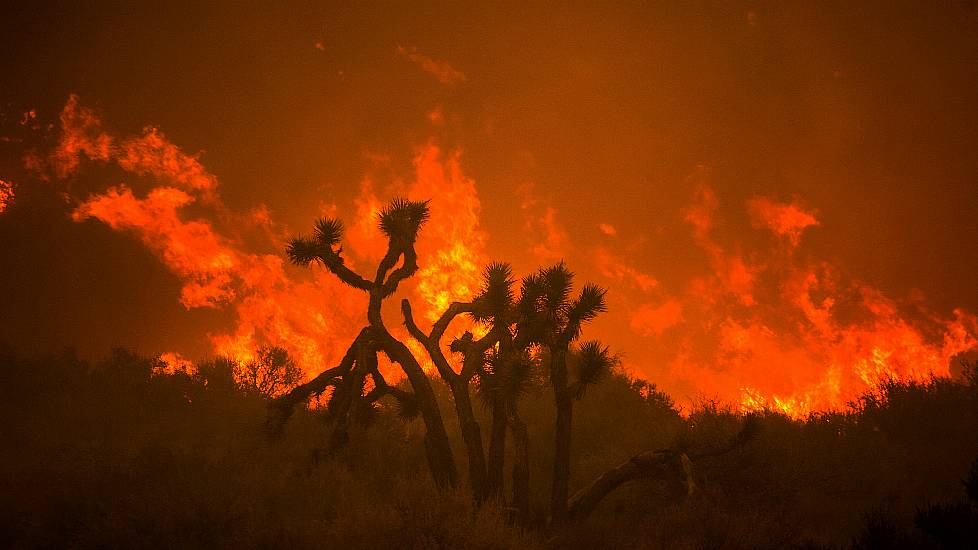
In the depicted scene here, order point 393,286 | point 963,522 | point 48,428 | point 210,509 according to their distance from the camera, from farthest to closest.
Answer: point 48,428 → point 393,286 → point 210,509 → point 963,522

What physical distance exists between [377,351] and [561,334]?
14.6ft

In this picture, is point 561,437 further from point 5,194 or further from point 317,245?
point 5,194

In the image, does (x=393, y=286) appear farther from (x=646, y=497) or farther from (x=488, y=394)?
(x=646, y=497)

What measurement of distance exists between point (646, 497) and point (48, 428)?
1538cm

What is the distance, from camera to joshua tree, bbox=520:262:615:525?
28.1 ft

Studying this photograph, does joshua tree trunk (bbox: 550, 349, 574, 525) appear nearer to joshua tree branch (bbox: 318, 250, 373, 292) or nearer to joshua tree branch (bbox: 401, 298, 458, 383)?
joshua tree branch (bbox: 401, 298, 458, 383)

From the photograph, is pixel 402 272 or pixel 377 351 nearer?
pixel 377 351

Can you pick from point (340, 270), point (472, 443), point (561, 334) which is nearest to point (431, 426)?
point (472, 443)

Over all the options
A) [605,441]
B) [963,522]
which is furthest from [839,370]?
[963,522]

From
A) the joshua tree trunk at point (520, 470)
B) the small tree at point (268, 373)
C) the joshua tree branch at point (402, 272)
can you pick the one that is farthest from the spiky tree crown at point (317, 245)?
the small tree at point (268, 373)

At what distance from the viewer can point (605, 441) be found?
13.4 meters

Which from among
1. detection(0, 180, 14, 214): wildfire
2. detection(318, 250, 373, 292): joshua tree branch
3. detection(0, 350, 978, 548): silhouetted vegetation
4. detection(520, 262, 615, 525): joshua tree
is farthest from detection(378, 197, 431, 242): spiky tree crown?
detection(0, 180, 14, 214): wildfire

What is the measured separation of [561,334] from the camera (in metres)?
9.22

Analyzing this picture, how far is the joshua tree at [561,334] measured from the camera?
8555 mm
